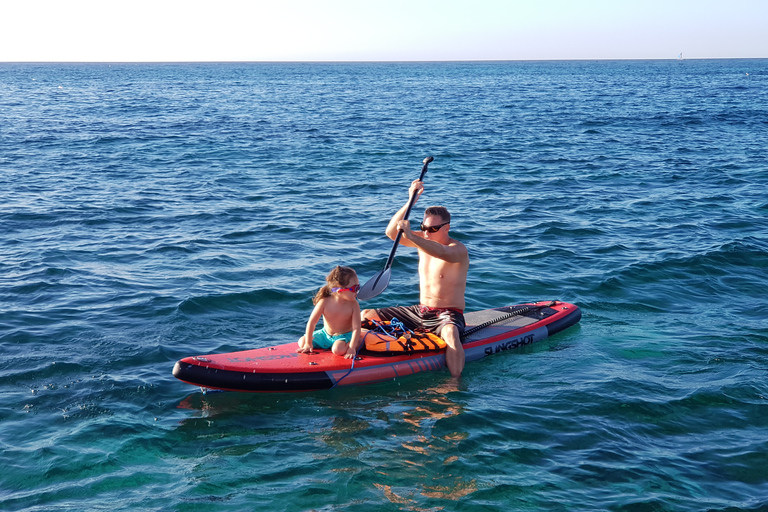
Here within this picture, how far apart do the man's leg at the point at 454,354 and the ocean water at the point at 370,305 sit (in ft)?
0.75

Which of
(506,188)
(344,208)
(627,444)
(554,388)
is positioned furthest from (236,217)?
(627,444)

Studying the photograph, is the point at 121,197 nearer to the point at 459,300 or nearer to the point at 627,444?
the point at 459,300

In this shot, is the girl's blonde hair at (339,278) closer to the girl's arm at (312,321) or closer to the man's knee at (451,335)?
the girl's arm at (312,321)

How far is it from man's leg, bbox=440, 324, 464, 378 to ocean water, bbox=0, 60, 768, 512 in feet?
0.75

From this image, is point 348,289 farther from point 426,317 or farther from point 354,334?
point 426,317

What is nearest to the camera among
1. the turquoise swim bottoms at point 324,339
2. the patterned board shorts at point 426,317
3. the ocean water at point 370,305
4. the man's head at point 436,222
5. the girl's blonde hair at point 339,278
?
the ocean water at point 370,305

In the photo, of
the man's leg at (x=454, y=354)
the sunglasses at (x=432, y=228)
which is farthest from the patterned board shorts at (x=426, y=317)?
the sunglasses at (x=432, y=228)

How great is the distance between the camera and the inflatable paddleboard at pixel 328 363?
6.36m

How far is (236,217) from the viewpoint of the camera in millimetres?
13781

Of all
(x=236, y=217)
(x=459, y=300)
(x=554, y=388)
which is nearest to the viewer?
(x=554, y=388)

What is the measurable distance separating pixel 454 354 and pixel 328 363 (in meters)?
1.37

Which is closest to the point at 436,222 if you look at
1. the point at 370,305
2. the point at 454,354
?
the point at 454,354

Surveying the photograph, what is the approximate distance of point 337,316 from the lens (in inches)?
269

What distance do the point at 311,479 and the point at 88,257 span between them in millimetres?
7203
